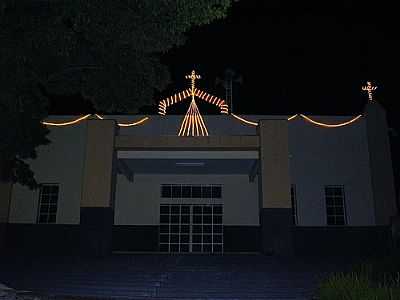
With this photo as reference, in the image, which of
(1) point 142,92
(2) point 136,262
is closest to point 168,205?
(2) point 136,262

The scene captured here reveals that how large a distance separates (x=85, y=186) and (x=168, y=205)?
5.31 m

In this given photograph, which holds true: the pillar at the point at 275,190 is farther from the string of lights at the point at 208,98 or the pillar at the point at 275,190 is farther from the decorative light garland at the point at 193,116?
the string of lights at the point at 208,98

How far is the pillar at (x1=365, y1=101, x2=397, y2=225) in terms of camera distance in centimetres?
1823

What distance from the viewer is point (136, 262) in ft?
42.8

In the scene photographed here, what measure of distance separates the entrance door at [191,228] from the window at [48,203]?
4.52 metres

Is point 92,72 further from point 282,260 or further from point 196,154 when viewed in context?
point 282,260

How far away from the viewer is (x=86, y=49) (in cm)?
1126

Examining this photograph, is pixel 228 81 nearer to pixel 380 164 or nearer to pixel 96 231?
pixel 380 164

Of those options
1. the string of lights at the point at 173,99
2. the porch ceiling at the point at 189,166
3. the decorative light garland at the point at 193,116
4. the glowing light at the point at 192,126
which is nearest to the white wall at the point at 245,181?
the porch ceiling at the point at 189,166

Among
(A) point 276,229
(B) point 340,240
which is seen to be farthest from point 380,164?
(A) point 276,229

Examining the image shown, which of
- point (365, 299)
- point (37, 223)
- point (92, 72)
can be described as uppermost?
point (92, 72)

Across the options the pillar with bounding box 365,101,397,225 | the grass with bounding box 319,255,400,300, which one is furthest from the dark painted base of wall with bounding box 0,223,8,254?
the pillar with bounding box 365,101,397,225

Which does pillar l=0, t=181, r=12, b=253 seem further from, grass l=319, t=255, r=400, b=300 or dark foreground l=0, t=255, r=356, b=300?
grass l=319, t=255, r=400, b=300

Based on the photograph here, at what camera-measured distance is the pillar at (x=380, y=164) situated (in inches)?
718
